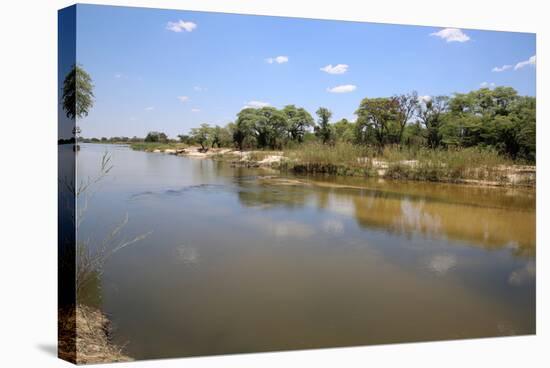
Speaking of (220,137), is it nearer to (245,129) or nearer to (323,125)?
(245,129)

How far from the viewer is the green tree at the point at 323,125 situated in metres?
4.40

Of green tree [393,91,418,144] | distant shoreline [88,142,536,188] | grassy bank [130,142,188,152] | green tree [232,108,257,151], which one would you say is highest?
green tree [393,91,418,144]

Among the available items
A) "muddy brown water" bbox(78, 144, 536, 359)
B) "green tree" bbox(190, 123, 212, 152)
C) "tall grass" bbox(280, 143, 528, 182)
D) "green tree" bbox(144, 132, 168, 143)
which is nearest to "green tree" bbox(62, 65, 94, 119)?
"muddy brown water" bbox(78, 144, 536, 359)

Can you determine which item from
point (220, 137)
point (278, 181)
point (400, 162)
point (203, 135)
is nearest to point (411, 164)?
point (400, 162)

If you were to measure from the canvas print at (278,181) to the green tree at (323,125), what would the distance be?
0.02 meters

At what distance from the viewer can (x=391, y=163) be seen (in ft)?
17.9

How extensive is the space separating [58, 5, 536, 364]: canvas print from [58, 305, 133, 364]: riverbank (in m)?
0.01

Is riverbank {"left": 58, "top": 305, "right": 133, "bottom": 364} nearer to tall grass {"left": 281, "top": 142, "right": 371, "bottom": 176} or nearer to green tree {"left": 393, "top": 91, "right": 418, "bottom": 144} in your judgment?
tall grass {"left": 281, "top": 142, "right": 371, "bottom": 176}

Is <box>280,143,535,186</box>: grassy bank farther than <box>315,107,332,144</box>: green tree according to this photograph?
Result: Yes

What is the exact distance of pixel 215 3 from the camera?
3.56 meters

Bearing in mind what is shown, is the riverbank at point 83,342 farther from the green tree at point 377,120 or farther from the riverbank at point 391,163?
the green tree at point 377,120

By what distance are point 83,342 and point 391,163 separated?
3811 millimetres

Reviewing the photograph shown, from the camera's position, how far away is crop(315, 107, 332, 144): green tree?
440 centimetres
